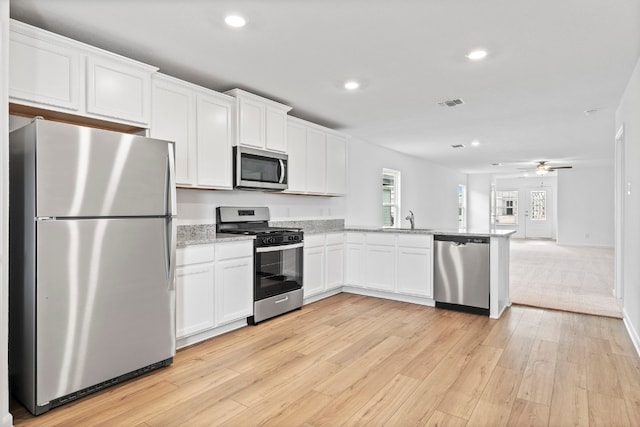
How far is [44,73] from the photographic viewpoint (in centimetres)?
233

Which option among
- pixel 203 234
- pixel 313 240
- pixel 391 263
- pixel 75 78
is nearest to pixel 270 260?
pixel 203 234

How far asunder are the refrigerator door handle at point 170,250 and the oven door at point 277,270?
3.38 feet

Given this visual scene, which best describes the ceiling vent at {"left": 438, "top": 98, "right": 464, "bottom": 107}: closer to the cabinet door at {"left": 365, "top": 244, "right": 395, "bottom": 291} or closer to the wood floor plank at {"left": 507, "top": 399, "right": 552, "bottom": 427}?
the cabinet door at {"left": 365, "top": 244, "right": 395, "bottom": 291}

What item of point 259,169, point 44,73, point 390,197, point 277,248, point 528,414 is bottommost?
point 528,414

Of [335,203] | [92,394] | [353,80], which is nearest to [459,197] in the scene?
[335,203]

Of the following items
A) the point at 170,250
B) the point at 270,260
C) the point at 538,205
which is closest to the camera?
the point at 170,250

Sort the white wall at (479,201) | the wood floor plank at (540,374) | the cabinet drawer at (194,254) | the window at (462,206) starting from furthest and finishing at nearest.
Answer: the white wall at (479,201), the window at (462,206), the cabinet drawer at (194,254), the wood floor plank at (540,374)

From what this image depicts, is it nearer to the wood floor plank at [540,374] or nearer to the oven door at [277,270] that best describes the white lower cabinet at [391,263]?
the oven door at [277,270]

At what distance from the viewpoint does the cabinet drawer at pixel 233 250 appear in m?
3.29

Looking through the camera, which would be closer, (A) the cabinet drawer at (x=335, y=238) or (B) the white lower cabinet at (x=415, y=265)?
(B) the white lower cabinet at (x=415, y=265)

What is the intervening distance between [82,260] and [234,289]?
142 centimetres

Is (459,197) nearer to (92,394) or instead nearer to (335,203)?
(335,203)

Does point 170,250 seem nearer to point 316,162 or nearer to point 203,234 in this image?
point 203,234

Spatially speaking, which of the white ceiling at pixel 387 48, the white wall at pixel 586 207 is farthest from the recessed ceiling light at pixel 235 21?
the white wall at pixel 586 207
